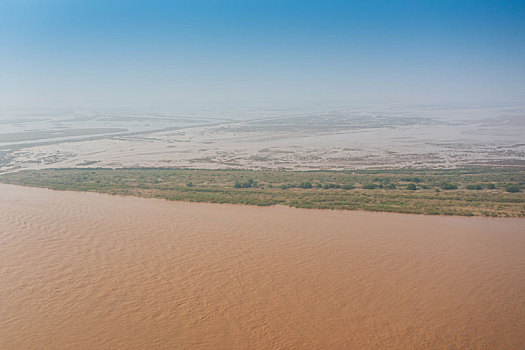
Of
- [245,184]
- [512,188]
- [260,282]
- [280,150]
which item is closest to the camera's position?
[260,282]

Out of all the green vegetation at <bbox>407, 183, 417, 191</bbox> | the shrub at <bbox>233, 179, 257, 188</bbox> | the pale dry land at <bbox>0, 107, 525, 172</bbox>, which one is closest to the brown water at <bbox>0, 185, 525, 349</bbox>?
the green vegetation at <bbox>407, 183, 417, 191</bbox>

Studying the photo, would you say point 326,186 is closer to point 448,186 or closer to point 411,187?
point 411,187

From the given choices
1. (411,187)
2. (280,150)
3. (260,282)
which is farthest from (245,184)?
(280,150)

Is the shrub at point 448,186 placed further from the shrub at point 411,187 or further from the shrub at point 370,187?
the shrub at point 370,187

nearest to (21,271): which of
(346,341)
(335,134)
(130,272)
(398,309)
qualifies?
(130,272)

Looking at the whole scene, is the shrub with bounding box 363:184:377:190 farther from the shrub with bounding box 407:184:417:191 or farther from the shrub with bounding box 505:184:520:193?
the shrub with bounding box 505:184:520:193

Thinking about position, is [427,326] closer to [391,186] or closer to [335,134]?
[391,186]

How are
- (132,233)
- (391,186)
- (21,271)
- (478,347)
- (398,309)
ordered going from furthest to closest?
(391,186) < (132,233) < (21,271) < (398,309) < (478,347)
